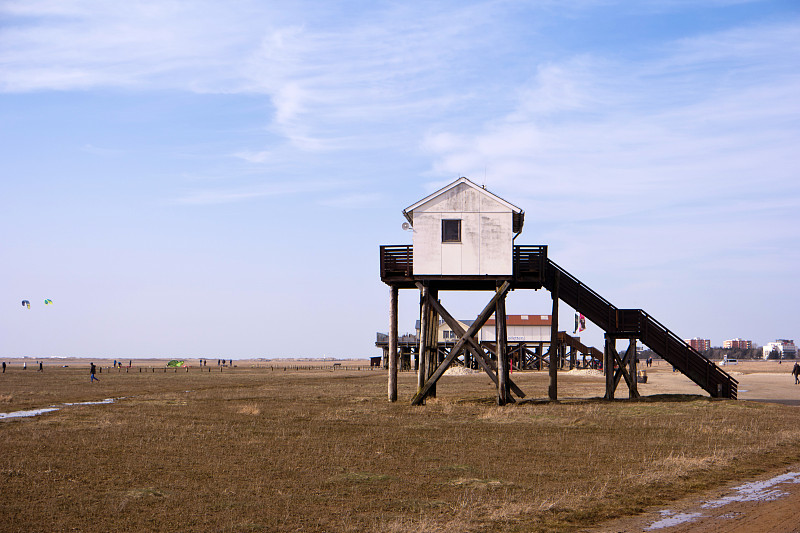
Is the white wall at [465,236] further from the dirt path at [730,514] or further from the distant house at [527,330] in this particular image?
the distant house at [527,330]

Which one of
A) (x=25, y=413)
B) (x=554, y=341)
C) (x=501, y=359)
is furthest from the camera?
(x=554, y=341)

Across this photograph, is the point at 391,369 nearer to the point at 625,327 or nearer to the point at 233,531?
the point at 625,327

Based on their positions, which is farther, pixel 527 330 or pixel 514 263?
pixel 527 330

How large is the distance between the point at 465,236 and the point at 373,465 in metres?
17.6

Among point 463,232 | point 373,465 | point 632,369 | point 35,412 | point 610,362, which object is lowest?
point 35,412

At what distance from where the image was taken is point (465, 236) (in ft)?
110

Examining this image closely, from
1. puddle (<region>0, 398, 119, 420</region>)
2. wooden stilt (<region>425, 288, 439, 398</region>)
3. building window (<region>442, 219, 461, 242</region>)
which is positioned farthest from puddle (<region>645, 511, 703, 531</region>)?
puddle (<region>0, 398, 119, 420</region>)

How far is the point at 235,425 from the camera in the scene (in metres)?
25.5

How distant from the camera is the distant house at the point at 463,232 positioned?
109ft

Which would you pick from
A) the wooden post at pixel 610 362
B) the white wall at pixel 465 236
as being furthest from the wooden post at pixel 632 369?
the white wall at pixel 465 236

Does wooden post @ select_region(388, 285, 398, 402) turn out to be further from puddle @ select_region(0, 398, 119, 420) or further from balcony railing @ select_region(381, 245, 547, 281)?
puddle @ select_region(0, 398, 119, 420)

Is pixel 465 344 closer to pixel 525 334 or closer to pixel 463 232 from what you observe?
pixel 463 232

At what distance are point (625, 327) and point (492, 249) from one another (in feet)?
24.6

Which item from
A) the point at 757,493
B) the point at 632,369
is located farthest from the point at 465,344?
the point at 757,493
